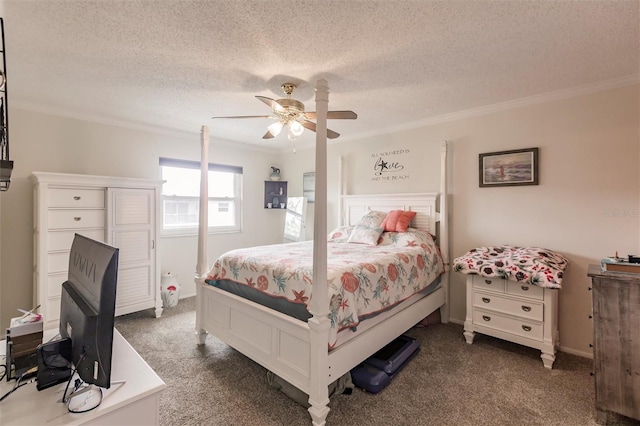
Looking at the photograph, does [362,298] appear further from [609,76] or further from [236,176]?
[236,176]

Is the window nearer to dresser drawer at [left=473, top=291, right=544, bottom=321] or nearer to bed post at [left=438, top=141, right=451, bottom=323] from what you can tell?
bed post at [left=438, top=141, right=451, bottom=323]

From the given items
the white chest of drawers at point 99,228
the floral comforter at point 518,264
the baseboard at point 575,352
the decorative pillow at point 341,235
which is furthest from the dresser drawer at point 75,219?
the baseboard at point 575,352

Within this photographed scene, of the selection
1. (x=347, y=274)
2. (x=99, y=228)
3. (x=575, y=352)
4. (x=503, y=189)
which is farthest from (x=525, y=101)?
(x=99, y=228)

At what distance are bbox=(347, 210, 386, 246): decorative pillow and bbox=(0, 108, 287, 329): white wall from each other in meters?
2.27

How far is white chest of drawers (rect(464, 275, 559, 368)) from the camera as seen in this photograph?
2309 mm

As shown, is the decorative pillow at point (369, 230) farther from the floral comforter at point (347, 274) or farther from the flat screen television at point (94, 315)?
the flat screen television at point (94, 315)

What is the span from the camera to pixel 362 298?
6.62 ft

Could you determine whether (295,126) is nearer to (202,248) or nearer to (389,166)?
(202,248)

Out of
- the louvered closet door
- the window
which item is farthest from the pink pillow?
the louvered closet door

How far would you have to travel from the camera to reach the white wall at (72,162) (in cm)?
286

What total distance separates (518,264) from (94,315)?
9.25 feet

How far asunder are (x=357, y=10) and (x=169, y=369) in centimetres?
289

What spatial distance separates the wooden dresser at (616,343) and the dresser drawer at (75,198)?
433cm

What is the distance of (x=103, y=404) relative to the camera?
2.87ft
